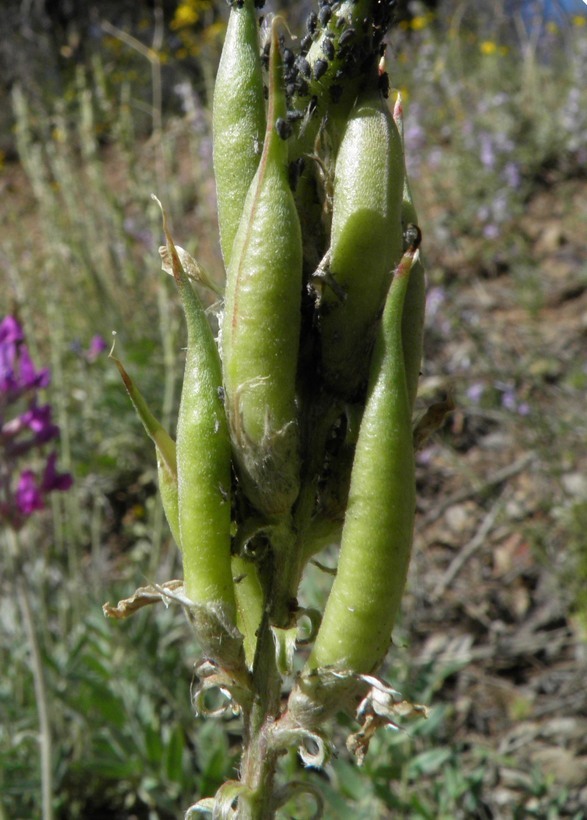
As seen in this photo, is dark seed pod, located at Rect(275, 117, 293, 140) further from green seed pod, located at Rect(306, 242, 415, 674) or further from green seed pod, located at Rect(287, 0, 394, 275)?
green seed pod, located at Rect(306, 242, 415, 674)

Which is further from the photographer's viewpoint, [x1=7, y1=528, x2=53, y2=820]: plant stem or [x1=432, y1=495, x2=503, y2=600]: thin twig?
[x1=432, y1=495, x2=503, y2=600]: thin twig

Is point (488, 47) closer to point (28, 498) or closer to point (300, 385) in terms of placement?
point (28, 498)

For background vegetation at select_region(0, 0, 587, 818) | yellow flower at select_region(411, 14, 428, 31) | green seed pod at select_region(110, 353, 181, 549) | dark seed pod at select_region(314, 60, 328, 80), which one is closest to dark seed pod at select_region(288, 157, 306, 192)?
dark seed pod at select_region(314, 60, 328, 80)

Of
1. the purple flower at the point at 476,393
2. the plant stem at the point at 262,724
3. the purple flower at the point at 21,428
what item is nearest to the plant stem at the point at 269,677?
the plant stem at the point at 262,724

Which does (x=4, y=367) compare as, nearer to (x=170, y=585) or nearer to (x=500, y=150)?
(x=170, y=585)

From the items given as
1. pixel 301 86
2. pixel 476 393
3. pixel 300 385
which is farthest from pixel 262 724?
pixel 476 393

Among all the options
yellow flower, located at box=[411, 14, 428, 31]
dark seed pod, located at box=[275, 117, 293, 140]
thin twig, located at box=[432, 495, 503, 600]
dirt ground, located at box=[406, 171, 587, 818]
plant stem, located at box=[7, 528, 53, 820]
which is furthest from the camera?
yellow flower, located at box=[411, 14, 428, 31]

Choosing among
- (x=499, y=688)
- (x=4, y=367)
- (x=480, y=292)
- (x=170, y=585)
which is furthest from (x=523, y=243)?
(x=170, y=585)
